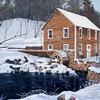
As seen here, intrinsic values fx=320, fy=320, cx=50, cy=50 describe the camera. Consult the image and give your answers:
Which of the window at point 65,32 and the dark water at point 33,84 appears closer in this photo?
the dark water at point 33,84

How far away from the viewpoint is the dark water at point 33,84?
14445 mm

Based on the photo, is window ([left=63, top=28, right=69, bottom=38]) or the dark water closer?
the dark water

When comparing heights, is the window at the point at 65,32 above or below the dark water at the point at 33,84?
above

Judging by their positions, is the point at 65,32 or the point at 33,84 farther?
the point at 65,32

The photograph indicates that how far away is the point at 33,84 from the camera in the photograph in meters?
16.1

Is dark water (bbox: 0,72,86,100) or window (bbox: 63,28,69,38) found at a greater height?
window (bbox: 63,28,69,38)

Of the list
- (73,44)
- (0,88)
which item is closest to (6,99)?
(0,88)

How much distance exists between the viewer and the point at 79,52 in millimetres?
→ 47031

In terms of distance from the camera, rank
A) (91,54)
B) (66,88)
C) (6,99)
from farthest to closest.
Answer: (91,54) < (66,88) < (6,99)

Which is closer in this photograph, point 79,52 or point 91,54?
point 79,52

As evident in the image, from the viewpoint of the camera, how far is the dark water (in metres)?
14.4

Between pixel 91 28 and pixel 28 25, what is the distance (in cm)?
5877

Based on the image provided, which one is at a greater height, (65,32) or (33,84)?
(65,32)

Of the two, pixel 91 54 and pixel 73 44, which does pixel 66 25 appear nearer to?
pixel 73 44
